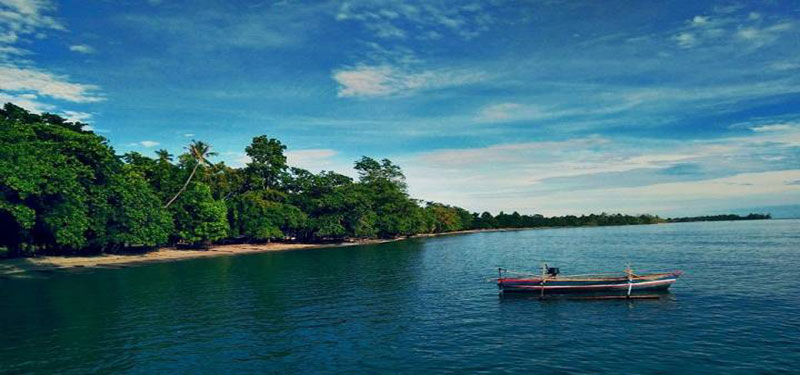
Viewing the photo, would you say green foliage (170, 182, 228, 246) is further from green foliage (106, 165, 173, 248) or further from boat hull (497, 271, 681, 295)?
boat hull (497, 271, 681, 295)

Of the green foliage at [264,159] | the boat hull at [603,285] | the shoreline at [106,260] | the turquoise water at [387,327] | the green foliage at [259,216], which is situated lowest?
the turquoise water at [387,327]

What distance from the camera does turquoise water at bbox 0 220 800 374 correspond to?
79.6 ft

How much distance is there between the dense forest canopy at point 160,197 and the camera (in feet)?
200

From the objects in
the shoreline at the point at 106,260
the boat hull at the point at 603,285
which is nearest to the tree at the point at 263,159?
the shoreline at the point at 106,260

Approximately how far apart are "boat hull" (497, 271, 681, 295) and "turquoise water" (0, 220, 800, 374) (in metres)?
1.61

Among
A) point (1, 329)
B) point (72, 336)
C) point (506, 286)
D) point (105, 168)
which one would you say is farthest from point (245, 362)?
point (105, 168)

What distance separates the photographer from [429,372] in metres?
22.9

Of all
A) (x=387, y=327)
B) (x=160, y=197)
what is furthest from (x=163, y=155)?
(x=387, y=327)

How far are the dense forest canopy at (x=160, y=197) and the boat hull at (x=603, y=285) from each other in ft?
204

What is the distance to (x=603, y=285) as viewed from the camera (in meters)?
40.7

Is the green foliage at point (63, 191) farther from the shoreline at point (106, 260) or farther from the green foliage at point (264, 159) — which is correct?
the green foliage at point (264, 159)

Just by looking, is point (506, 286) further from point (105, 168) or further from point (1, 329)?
point (105, 168)

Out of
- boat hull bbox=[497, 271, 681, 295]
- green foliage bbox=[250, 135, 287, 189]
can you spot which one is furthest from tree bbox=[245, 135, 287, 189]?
boat hull bbox=[497, 271, 681, 295]

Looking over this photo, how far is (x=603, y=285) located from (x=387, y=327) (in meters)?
21.4
